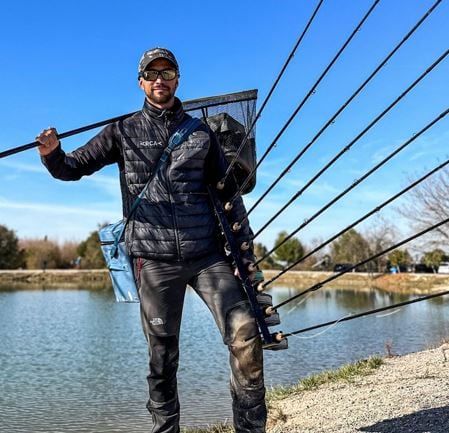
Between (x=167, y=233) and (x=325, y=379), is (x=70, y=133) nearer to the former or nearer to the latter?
(x=167, y=233)

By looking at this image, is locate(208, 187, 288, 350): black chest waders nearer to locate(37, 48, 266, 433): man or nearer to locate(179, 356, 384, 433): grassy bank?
locate(37, 48, 266, 433): man

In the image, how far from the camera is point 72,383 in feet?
39.5

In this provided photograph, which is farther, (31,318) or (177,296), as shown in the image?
(31,318)

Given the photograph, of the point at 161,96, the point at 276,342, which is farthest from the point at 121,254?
the point at 276,342

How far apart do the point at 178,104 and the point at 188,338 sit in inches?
606

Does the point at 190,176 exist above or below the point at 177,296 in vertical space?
above

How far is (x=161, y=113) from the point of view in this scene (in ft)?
12.5

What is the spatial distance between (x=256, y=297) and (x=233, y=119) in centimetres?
154

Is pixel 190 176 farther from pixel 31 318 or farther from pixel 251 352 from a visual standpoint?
pixel 31 318

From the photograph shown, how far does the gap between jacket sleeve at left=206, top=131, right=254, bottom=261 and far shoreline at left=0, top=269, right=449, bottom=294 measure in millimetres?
35972

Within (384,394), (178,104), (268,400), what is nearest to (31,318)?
(268,400)

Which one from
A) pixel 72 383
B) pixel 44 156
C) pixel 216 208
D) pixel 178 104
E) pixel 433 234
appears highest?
pixel 433 234

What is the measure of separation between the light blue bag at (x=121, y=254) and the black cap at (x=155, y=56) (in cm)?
42

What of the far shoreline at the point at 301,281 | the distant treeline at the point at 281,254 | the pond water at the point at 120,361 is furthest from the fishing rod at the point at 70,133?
the distant treeline at the point at 281,254
